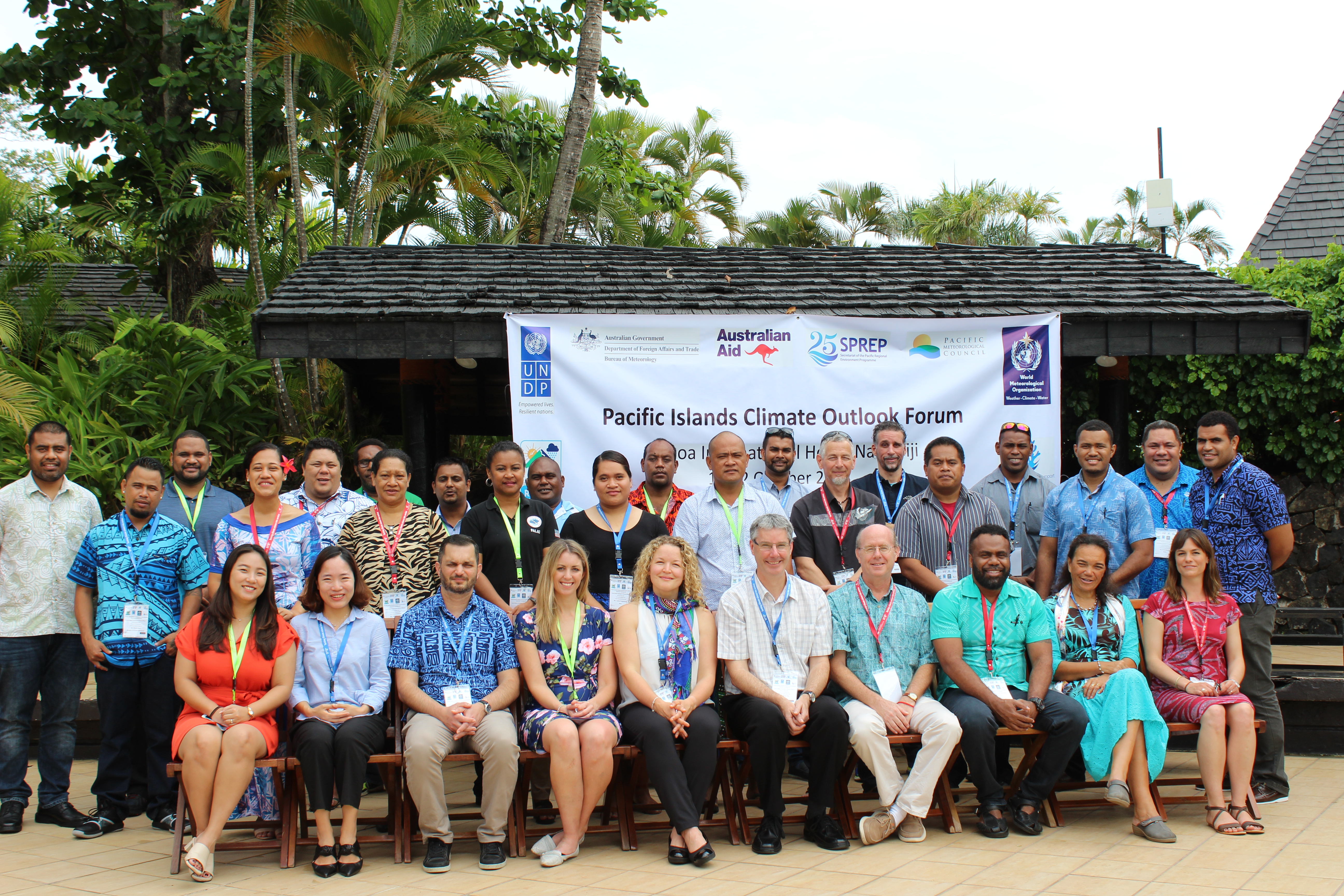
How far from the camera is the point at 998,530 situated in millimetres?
4758

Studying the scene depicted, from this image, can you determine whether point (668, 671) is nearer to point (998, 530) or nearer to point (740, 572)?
point (740, 572)

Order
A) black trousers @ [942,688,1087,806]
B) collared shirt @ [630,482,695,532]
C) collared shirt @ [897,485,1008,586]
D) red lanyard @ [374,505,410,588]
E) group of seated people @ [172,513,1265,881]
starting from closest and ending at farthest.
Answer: group of seated people @ [172,513,1265,881]
black trousers @ [942,688,1087,806]
red lanyard @ [374,505,410,588]
collared shirt @ [897,485,1008,586]
collared shirt @ [630,482,695,532]

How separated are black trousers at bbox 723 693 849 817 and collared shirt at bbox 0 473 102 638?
3.35 meters

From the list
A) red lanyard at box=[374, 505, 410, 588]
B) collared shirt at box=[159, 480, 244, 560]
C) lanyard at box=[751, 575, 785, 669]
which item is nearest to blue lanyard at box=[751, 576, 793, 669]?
lanyard at box=[751, 575, 785, 669]

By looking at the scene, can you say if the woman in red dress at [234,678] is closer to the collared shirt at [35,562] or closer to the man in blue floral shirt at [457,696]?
the man in blue floral shirt at [457,696]

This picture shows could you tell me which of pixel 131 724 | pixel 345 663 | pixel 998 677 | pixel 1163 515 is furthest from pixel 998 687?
pixel 131 724

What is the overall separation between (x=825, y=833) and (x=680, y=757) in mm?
704

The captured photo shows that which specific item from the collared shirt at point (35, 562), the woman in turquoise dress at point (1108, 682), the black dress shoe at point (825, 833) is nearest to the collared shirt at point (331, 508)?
the collared shirt at point (35, 562)

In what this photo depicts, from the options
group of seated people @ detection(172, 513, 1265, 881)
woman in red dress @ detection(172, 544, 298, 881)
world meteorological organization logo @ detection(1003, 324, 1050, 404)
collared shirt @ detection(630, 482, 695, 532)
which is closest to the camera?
woman in red dress @ detection(172, 544, 298, 881)

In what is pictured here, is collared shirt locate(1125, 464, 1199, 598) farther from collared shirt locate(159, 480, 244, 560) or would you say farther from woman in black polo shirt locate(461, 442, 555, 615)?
collared shirt locate(159, 480, 244, 560)

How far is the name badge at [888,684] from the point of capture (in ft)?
15.5

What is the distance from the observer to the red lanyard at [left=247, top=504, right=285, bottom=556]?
16.2 feet

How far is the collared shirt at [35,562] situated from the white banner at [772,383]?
2491 mm

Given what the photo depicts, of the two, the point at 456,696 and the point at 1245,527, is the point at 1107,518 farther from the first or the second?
the point at 456,696
